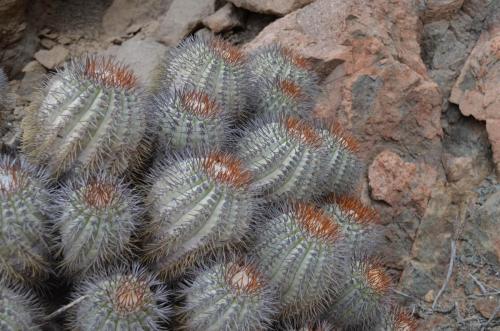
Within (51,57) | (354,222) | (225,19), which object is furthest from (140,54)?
(354,222)

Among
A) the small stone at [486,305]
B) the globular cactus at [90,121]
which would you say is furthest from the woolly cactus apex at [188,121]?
the small stone at [486,305]

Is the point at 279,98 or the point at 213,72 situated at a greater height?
the point at 213,72

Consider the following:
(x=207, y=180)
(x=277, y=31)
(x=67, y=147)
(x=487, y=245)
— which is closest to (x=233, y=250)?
(x=207, y=180)

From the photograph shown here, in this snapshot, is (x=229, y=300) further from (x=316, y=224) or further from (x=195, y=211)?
(x=316, y=224)

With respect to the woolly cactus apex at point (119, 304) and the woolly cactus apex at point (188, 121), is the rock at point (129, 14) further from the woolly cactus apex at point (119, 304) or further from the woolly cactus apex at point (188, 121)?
the woolly cactus apex at point (119, 304)

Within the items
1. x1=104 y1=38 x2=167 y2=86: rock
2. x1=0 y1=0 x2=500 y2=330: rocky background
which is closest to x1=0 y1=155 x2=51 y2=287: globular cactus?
x1=0 y1=0 x2=500 y2=330: rocky background

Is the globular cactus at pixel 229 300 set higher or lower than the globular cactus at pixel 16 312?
lower

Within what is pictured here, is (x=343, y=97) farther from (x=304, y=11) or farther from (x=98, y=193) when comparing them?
Result: (x=98, y=193)
